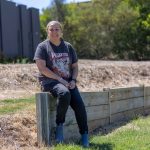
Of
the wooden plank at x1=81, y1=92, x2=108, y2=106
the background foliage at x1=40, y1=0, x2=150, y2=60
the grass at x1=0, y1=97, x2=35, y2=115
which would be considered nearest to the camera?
the grass at x1=0, y1=97, x2=35, y2=115

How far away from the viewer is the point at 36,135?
8133 mm

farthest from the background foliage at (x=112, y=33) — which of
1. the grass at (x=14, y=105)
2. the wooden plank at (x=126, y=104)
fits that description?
the grass at (x=14, y=105)

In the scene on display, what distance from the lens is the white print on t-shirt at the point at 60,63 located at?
8.05 metres

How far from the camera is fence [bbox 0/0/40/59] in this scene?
22.4 metres

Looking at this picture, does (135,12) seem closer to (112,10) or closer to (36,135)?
(112,10)

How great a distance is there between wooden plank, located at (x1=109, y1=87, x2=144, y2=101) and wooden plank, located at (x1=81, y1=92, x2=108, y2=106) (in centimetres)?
28

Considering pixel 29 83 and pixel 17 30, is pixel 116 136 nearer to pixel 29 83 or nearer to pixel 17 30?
pixel 29 83

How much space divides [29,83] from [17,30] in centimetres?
1148

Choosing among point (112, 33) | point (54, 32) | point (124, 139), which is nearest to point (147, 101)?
point (124, 139)

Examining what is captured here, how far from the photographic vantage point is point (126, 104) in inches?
436

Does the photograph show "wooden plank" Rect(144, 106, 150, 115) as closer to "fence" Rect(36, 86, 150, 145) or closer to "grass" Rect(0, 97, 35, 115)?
"fence" Rect(36, 86, 150, 145)

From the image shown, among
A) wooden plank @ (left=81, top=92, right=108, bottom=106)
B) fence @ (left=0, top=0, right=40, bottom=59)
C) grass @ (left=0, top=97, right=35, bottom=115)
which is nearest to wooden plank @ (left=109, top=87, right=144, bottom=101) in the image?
wooden plank @ (left=81, top=92, right=108, bottom=106)

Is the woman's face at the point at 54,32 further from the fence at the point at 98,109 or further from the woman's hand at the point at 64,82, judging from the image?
the fence at the point at 98,109

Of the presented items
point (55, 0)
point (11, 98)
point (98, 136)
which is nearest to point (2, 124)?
point (98, 136)
